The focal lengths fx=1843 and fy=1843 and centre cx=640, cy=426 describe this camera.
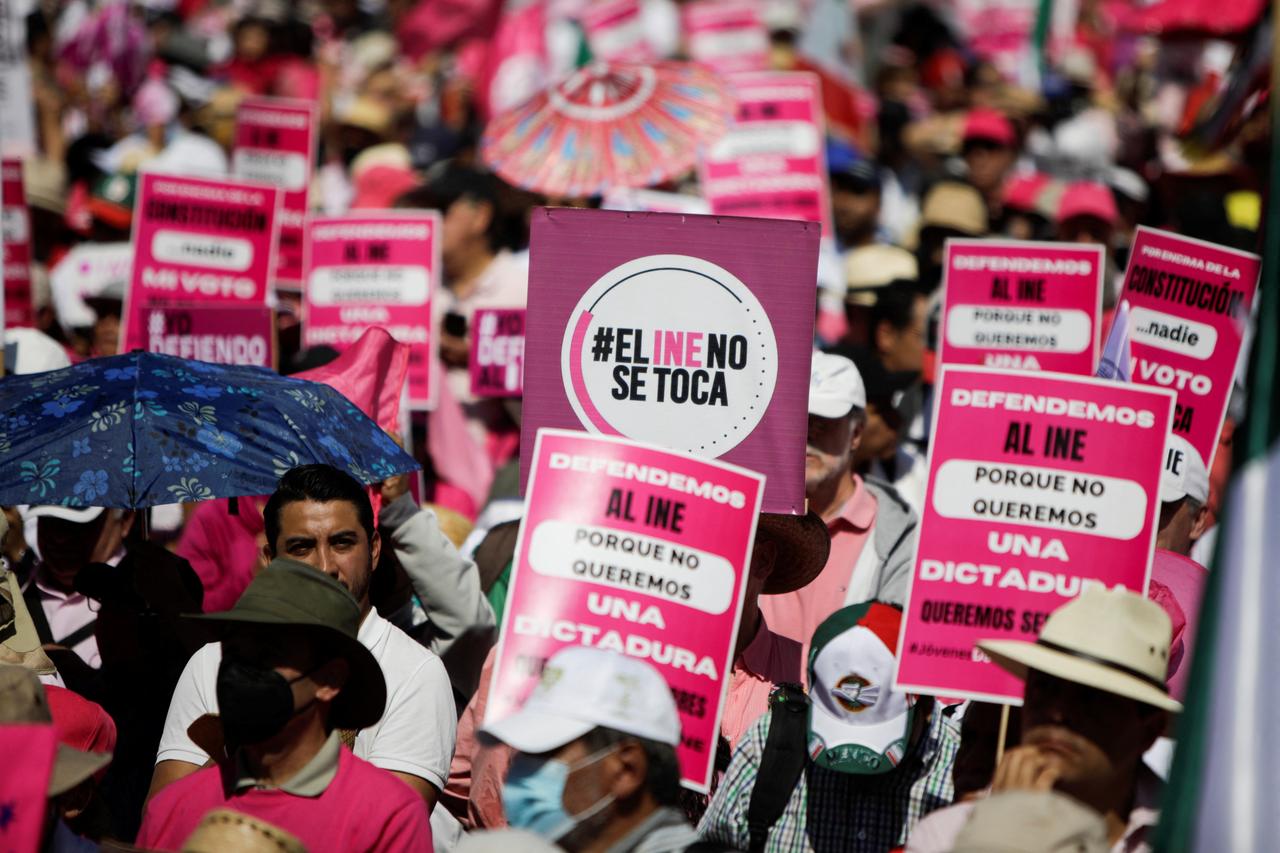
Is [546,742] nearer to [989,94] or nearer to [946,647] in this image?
[946,647]

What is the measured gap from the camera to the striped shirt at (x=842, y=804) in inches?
182

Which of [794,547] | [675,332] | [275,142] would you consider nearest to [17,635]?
[675,332]

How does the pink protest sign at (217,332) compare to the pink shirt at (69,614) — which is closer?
the pink shirt at (69,614)

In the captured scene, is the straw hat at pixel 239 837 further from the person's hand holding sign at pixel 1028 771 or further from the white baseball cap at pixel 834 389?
the white baseball cap at pixel 834 389

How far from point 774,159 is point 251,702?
6929 mm

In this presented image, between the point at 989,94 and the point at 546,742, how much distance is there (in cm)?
1359

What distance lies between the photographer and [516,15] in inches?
657

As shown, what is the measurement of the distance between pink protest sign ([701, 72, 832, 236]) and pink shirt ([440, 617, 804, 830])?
16.9 ft

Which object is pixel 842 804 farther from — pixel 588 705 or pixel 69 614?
pixel 69 614

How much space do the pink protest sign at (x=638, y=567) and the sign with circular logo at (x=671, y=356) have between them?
687 mm

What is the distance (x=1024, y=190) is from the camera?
1340 cm

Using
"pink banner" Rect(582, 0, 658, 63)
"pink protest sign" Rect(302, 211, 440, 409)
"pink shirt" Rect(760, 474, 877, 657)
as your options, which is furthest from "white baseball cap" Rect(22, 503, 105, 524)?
"pink banner" Rect(582, 0, 658, 63)

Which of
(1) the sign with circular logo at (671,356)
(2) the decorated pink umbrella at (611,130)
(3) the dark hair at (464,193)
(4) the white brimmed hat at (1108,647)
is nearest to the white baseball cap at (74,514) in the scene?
(1) the sign with circular logo at (671,356)

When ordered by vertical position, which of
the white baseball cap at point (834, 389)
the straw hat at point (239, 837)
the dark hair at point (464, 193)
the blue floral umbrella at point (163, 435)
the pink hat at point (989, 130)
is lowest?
the straw hat at point (239, 837)
